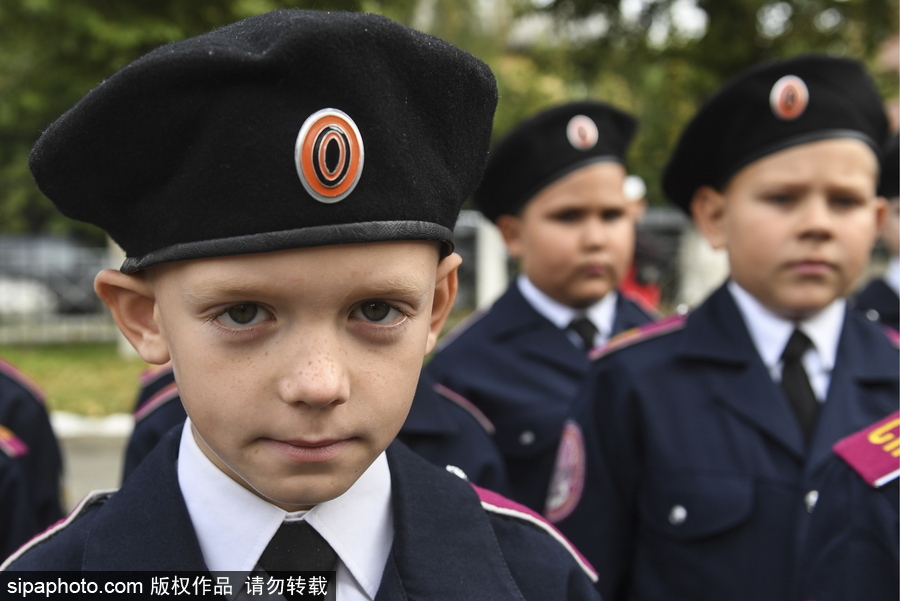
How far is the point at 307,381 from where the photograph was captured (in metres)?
1.14

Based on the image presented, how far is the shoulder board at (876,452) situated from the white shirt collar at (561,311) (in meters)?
1.70

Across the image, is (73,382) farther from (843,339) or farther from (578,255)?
(843,339)

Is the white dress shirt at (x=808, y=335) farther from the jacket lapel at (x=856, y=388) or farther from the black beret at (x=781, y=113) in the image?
the black beret at (x=781, y=113)

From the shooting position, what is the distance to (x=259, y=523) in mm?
1344

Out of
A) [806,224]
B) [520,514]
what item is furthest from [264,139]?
[806,224]

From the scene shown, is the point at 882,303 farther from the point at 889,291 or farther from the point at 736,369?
the point at 736,369

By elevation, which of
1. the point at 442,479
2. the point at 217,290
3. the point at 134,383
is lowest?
the point at 442,479

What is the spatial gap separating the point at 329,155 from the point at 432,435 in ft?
3.85

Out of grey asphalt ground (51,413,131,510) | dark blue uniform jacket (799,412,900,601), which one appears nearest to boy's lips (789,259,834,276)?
dark blue uniform jacket (799,412,900,601)

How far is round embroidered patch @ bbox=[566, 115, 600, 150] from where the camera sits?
3.26 m

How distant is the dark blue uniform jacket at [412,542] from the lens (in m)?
1.33

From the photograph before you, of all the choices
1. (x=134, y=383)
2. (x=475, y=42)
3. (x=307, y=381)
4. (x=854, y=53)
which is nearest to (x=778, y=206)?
(x=307, y=381)

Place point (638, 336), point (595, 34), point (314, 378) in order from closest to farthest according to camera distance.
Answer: point (314, 378), point (638, 336), point (595, 34)

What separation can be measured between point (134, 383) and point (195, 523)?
7748mm
